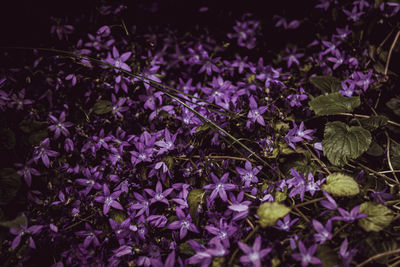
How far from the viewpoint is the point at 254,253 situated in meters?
1.05

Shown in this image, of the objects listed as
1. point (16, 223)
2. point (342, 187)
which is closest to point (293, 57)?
point (342, 187)

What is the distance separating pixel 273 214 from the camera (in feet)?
3.54

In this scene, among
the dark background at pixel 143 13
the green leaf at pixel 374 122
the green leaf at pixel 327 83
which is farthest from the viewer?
the dark background at pixel 143 13

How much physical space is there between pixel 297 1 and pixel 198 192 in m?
1.90

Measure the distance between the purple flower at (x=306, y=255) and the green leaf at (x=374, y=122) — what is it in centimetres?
87

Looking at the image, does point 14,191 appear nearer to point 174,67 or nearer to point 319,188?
point 174,67

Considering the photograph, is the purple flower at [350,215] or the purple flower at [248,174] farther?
the purple flower at [248,174]

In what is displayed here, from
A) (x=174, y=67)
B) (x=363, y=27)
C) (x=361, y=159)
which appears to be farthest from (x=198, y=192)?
(x=363, y=27)

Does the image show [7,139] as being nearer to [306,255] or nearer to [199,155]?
[199,155]

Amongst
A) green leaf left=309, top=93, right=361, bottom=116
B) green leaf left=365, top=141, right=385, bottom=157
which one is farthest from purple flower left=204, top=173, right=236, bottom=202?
green leaf left=365, top=141, right=385, bottom=157

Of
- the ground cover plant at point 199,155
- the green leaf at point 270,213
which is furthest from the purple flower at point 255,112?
the green leaf at point 270,213

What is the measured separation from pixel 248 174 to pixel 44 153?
114cm

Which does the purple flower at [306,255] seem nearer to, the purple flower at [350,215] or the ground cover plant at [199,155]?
the ground cover plant at [199,155]

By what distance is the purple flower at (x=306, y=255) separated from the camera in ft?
3.38
